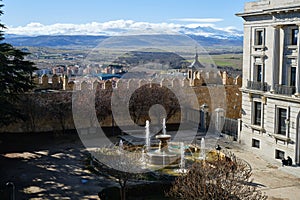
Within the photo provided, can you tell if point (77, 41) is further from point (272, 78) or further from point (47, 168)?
point (272, 78)

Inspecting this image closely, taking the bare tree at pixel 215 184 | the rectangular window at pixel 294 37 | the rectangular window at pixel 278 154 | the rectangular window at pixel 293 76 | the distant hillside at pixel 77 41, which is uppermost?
the distant hillside at pixel 77 41

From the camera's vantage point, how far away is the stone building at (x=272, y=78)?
2203 cm

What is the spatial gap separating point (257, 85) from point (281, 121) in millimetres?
2734

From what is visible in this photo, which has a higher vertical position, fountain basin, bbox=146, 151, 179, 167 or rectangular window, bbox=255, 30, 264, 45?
rectangular window, bbox=255, 30, 264, 45

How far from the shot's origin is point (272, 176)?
2073 centimetres

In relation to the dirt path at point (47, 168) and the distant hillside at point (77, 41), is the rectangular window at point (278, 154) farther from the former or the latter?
the distant hillside at point (77, 41)

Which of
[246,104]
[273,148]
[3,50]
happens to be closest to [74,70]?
[3,50]

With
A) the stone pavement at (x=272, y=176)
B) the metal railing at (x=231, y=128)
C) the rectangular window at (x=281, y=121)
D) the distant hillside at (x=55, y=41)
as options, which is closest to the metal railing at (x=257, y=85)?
the rectangular window at (x=281, y=121)

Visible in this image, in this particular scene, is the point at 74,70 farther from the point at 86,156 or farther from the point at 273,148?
the point at 273,148

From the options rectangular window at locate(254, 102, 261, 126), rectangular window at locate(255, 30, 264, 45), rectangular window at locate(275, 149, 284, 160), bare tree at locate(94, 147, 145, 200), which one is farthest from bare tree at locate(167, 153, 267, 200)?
rectangular window at locate(255, 30, 264, 45)

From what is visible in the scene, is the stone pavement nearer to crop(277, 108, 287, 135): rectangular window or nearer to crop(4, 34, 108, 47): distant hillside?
crop(277, 108, 287, 135): rectangular window

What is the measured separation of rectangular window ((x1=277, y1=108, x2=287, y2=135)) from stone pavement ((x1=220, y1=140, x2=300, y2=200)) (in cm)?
165

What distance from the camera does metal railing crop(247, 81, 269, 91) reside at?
79.4 feet

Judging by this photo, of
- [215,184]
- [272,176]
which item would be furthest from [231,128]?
[215,184]
